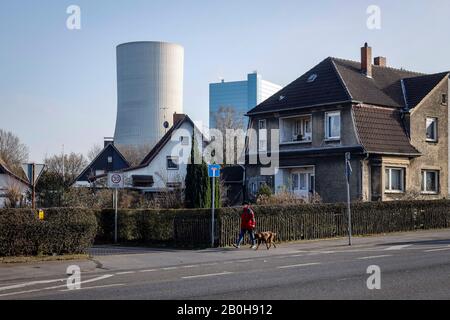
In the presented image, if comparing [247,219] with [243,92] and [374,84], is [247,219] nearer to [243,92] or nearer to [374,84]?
[374,84]

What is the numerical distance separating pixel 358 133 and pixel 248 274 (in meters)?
24.2

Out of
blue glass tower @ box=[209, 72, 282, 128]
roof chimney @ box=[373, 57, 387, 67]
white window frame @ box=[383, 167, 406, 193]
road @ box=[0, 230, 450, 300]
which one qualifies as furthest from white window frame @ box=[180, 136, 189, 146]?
blue glass tower @ box=[209, 72, 282, 128]

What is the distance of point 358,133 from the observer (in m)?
39.4

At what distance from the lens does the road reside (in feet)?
42.5

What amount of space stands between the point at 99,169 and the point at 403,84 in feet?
130

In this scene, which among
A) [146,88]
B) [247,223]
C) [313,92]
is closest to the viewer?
[247,223]

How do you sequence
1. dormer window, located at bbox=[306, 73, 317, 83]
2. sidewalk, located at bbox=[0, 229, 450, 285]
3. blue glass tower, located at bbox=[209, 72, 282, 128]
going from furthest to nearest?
blue glass tower, located at bbox=[209, 72, 282, 128]
dormer window, located at bbox=[306, 73, 317, 83]
sidewalk, located at bbox=[0, 229, 450, 285]

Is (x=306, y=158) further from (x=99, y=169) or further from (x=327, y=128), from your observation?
(x=99, y=169)

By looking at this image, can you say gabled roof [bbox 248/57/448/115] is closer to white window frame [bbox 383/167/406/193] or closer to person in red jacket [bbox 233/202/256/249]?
white window frame [bbox 383/167/406/193]

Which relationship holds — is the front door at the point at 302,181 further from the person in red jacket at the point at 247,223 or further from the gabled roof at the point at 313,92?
the person in red jacket at the point at 247,223

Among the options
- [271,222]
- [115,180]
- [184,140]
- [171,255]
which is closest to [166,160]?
[184,140]

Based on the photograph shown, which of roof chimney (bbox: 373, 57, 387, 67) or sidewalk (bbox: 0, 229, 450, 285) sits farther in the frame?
roof chimney (bbox: 373, 57, 387, 67)

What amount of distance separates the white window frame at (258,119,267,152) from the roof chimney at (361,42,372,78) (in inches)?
292

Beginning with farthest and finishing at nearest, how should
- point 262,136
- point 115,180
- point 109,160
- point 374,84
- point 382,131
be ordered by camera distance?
1. point 109,160
2. point 262,136
3. point 374,84
4. point 382,131
5. point 115,180
